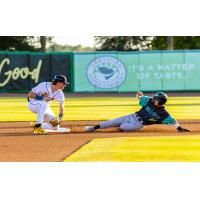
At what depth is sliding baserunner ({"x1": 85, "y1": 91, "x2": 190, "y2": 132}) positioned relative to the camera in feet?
45.0

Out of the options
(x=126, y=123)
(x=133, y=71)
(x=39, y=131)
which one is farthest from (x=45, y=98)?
(x=133, y=71)

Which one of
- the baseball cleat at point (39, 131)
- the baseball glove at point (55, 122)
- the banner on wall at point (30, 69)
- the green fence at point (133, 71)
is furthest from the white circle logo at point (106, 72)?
the baseball cleat at point (39, 131)

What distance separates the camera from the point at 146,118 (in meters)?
13.9

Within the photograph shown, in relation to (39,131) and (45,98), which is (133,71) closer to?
(45,98)

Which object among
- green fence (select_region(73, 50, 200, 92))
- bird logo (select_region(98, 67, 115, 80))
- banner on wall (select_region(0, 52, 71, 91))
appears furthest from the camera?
banner on wall (select_region(0, 52, 71, 91))

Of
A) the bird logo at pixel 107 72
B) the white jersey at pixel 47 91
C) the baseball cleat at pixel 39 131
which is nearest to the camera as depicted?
the baseball cleat at pixel 39 131

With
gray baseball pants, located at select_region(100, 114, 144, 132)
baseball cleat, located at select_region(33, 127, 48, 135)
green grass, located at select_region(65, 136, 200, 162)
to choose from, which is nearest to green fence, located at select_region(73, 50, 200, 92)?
gray baseball pants, located at select_region(100, 114, 144, 132)

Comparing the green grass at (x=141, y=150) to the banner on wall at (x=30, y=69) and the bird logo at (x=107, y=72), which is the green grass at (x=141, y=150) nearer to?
the bird logo at (x=107, y=72)

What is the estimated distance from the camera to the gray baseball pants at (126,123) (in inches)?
547

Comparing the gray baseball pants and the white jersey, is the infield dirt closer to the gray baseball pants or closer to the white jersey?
the gray baseball pants

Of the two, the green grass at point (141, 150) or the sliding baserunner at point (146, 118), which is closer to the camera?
the green grass at point (141, 150)

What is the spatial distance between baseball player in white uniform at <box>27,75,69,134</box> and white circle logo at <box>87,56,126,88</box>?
71.5 ft

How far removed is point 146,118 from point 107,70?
21991 mm

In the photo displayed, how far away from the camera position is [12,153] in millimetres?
10406
